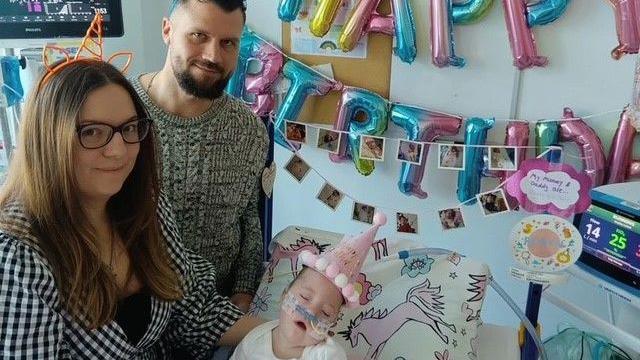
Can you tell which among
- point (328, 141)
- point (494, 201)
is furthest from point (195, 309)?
point (328, 141)

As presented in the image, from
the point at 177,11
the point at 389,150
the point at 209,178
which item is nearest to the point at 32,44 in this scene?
the point at 177,11

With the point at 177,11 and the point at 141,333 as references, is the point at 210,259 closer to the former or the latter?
the point at 141,333

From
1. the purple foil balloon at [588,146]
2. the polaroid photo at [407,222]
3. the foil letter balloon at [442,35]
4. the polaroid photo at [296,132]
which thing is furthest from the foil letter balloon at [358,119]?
the purple foil balloon at [588,146]

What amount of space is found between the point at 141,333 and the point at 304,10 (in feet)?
4.81

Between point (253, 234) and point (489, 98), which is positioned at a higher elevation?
point (489, 98)

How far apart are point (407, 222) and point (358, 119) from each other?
1.74ft

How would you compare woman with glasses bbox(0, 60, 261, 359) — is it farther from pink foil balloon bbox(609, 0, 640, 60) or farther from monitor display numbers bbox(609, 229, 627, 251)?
pink foil balloon bbox(609, 0, 640, 60)

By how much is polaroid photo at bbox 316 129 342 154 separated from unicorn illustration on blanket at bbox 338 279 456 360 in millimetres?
933

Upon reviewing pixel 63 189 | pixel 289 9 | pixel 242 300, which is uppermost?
pixel 289 9

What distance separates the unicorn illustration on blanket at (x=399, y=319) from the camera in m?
1.42

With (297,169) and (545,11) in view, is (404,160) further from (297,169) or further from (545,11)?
(545,11)

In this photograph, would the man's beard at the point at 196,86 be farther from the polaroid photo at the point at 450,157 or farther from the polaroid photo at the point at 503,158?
the polaroid photo at the point at 503,158

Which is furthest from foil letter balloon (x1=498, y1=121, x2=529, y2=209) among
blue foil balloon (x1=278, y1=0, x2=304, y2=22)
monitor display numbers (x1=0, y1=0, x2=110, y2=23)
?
monitor display numbers (x1=0, y1=0, x2=110, y2=23)

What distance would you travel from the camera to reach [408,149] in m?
2.16
